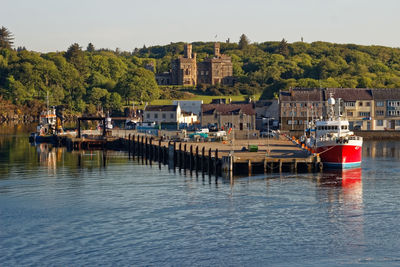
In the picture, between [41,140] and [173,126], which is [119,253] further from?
[173,126]

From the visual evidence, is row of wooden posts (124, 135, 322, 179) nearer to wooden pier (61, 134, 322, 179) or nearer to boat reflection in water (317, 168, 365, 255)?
wooden pier (61, 134, 322, 179)

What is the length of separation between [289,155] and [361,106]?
2925 inches

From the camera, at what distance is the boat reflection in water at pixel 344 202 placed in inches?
1833

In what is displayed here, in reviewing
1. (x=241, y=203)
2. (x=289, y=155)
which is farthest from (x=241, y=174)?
(x=241, y=203)

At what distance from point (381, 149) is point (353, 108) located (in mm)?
40335

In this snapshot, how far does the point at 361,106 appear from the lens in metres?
153

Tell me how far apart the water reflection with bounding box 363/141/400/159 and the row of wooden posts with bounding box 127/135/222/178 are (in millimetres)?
29997

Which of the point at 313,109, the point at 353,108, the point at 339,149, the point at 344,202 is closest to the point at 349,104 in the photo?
the point at 353,108

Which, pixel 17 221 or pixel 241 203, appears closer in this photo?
pixel 17 221

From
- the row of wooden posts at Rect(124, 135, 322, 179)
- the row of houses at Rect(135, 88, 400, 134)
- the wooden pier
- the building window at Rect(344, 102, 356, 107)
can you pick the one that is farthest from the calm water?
the building window at Rect(344, 102, 356, 107)

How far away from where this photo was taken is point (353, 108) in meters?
153

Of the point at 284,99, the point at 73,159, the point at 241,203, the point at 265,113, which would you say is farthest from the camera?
the point at 265,113

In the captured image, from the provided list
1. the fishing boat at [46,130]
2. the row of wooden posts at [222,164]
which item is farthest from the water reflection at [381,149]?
the fishing boat at [46,130]

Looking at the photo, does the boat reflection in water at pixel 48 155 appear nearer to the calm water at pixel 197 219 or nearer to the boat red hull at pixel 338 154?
the calm water at pixel 197 219
